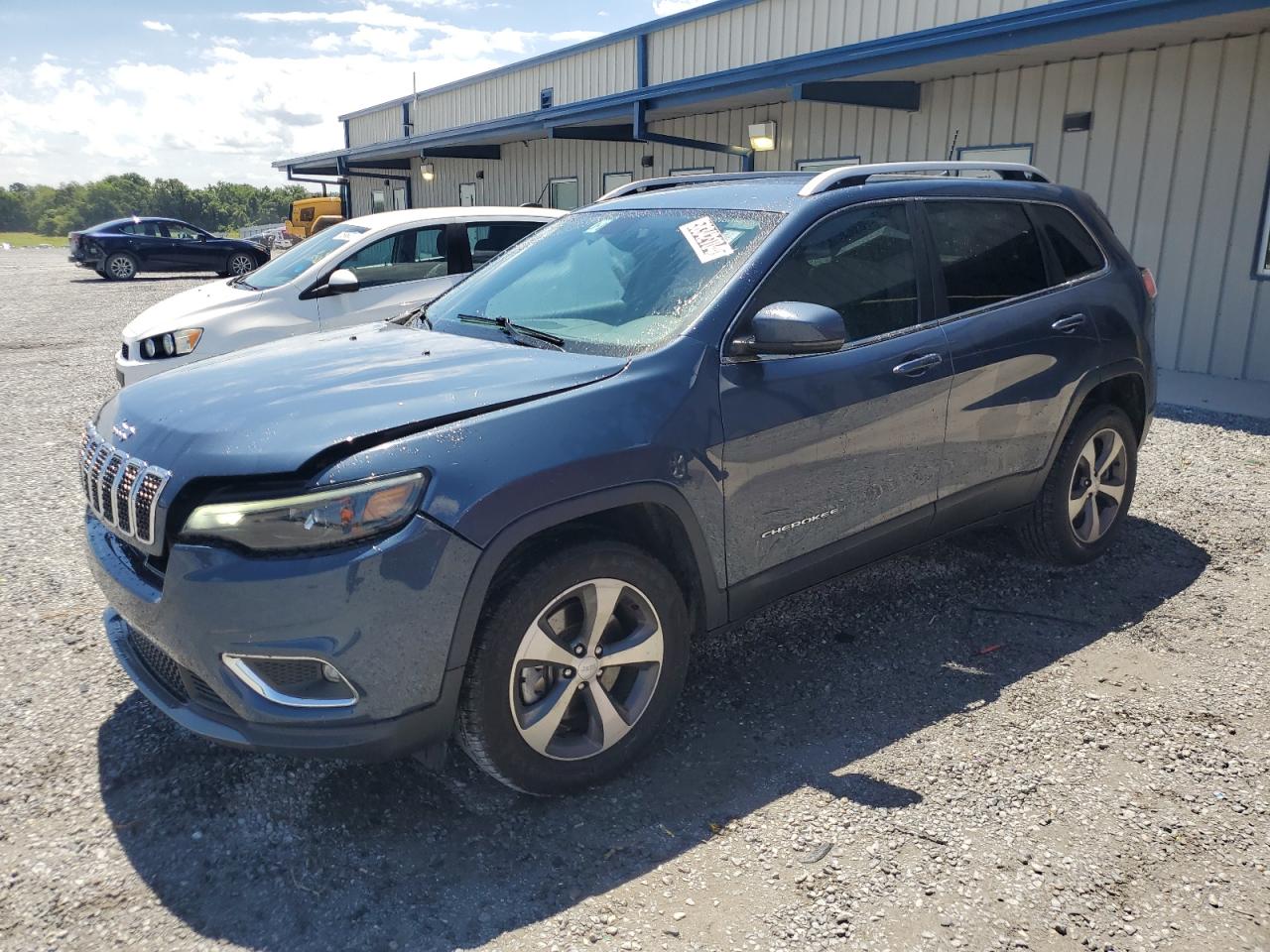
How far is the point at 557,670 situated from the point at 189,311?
20.1ft

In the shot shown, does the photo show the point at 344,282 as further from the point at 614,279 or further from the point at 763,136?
the point at 763,136

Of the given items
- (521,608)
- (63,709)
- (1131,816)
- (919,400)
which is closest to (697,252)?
(919,400)

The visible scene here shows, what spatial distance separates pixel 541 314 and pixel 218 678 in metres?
1.70

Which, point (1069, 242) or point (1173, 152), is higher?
point (1173, 152)

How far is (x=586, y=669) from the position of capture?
282 cm

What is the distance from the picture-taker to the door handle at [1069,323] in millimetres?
4184

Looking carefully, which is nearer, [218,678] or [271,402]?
[218,678]

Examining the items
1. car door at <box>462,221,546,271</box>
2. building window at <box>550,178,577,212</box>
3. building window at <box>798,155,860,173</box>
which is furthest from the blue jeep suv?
building window at <box>550,178,577,212</box>

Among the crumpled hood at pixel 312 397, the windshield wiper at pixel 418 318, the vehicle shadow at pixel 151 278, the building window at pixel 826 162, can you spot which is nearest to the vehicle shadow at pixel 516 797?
the crumpled hood at pixel 312 397

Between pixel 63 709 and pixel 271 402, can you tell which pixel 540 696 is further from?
pixel 63 709

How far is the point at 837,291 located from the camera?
11.4ft

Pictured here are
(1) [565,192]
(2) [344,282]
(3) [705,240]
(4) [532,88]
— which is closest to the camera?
(3) [705,240]

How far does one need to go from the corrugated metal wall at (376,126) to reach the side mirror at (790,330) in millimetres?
26643

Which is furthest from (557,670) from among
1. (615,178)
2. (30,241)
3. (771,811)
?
(30,241)
